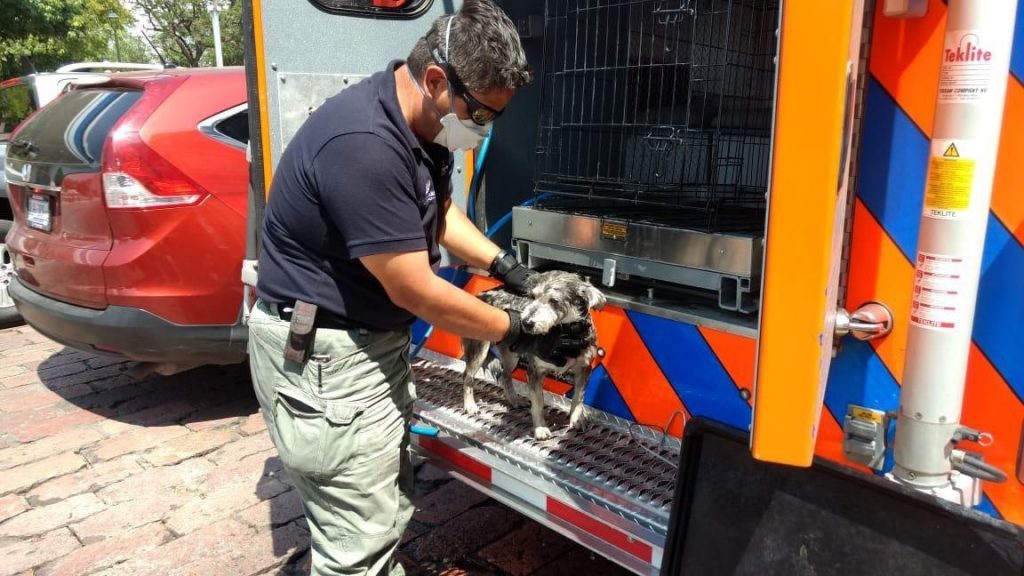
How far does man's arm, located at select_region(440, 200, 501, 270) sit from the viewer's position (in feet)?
9.88

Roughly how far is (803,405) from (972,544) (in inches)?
22.2

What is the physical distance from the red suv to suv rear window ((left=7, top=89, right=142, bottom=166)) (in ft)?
0.04

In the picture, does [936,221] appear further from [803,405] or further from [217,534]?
[217,534]

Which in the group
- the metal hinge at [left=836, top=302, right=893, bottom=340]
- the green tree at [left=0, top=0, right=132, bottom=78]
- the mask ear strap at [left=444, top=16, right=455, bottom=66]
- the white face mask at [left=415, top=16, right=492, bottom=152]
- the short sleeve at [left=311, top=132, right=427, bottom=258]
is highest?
the green tree at [left=0, top=0, right=132, bottom=78]

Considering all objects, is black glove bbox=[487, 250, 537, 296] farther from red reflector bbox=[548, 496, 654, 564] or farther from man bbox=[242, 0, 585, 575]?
red reflector bbox=[548, 496, 654, 564]

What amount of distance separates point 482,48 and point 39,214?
13.9 ft

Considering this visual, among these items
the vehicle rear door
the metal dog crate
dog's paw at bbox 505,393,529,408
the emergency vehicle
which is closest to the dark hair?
the emergency vehicle

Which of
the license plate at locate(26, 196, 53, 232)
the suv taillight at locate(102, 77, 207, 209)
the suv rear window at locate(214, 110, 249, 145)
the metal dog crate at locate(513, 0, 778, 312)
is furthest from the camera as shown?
the license plate at locate(26, 196, 53, 232)

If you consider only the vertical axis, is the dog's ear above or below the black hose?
above

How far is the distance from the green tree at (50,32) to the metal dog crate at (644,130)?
79.4ft

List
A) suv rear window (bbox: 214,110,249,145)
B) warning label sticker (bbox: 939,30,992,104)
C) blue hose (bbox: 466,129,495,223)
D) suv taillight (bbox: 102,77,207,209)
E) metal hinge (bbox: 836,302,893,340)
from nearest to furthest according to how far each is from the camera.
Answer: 1. warning label sticker (bbox: 939,30,992,104)
2. metal hinge (bbox: 836,302,893,340)
3. blue hose (bbox: 466,129,495,223)
4. suv taillight (bbox: 102,77,207,209)
5. suv rear window (bbox: 214,110,249,145)

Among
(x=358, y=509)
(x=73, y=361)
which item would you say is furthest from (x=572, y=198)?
(x=73, y=361)

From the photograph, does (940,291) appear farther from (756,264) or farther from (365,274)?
(365,274)

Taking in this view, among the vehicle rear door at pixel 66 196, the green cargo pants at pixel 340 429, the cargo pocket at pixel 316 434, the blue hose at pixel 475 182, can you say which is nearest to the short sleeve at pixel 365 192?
the green cargo pants at pixel 340 429
